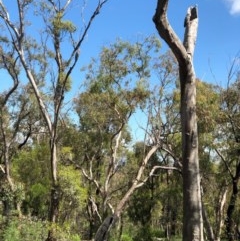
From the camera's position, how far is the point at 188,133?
5.57 metres

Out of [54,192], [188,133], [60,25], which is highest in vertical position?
[60,25]

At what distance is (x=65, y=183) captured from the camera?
18656 mm

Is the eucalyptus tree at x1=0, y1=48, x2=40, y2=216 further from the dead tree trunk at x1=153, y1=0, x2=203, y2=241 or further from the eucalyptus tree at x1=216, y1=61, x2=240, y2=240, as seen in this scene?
the dead tree trunk at x1=153, y1=0, x2=203, y2=241

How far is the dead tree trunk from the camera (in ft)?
17.5

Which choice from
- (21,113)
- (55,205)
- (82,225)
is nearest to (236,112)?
(55,205)

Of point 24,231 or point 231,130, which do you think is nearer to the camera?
point 24,231

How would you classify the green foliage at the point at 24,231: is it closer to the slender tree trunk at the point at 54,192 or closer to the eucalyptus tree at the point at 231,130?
the slender tree trunk at the point at 54,192

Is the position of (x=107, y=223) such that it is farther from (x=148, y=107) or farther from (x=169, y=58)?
(x=169, y=58)

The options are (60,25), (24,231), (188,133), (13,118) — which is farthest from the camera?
(13,118)

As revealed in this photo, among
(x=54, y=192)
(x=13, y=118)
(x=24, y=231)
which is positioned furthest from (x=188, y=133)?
(x=13, y=118)

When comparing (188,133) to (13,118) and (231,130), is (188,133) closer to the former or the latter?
(231,130)

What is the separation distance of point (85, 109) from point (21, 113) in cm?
505

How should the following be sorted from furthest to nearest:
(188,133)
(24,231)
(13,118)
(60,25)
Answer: (13,118) → (60,25) → (24,231) → (188,133)

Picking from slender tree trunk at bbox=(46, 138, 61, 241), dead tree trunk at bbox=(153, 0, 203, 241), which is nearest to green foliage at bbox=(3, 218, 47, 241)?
slender tree trunk at bbox=(46, 138, 61, 241)
